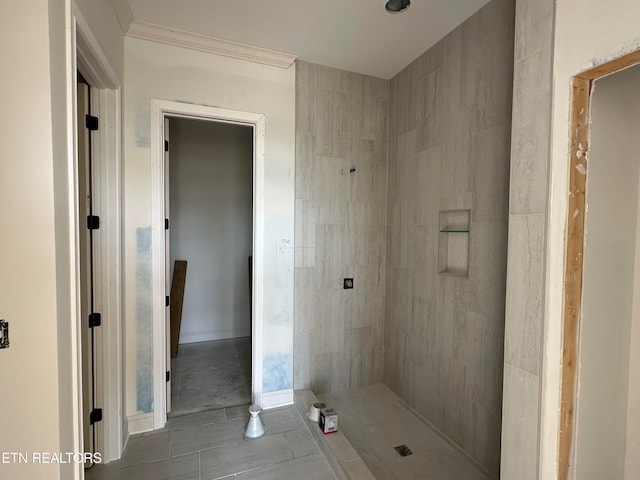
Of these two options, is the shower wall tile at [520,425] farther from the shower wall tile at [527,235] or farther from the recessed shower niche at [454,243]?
the recessed shower niche at [454,243]

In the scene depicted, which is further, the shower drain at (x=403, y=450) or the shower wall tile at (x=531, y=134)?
the shower drain at (x=403, y=450)

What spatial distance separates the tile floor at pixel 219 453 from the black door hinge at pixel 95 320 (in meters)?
0.92

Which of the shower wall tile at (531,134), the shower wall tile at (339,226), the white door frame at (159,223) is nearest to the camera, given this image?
the shower wall tile at (531,134)

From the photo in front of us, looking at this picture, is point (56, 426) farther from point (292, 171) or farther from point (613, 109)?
point (613, 109)

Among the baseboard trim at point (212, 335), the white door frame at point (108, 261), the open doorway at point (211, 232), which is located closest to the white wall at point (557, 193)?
the white door frame at point (108, 261)

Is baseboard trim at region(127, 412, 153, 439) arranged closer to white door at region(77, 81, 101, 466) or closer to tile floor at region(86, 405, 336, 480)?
tile floor at region(86, 405, 336, 480)

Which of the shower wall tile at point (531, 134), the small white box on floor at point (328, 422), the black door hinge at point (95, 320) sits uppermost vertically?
the shower wall tile at point (531, 134)

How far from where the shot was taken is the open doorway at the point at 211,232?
3.95 meters

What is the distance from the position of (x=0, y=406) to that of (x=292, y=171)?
7.10ft

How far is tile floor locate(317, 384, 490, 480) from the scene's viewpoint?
1957 millimetres

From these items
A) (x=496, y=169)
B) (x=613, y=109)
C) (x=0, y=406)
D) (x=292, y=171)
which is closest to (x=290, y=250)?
(x=292, y=171)

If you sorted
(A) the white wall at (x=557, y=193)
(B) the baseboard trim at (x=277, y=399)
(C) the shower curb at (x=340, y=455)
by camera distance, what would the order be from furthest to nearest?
(B) the baseboard trim at (x=277, y=399), (C) the shower curb at (x=340, y=455), (A) the white wall at (x=557, y=193)

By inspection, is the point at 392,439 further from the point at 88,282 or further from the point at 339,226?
the point at 88,282

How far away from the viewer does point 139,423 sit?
7.29 ft
